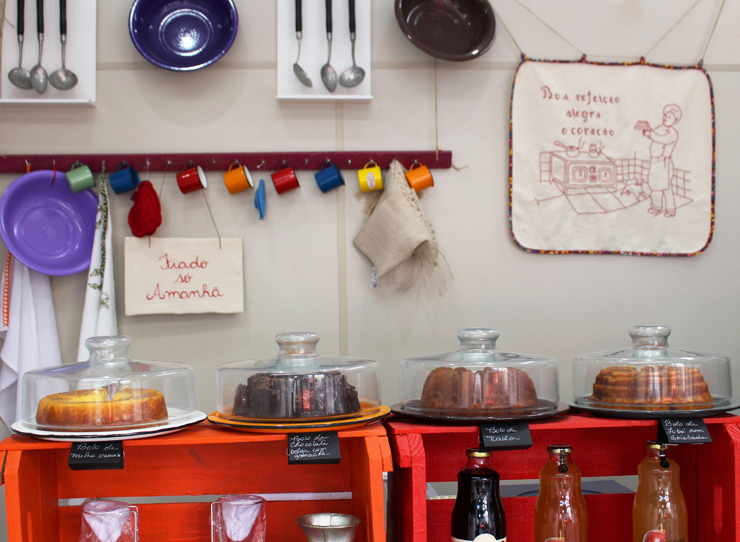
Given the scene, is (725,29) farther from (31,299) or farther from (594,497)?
(31,299)

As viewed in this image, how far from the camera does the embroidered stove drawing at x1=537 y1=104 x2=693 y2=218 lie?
7.26ft

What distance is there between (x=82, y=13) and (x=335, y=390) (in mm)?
1669

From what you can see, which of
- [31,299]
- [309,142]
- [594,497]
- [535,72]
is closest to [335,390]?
[594,497]

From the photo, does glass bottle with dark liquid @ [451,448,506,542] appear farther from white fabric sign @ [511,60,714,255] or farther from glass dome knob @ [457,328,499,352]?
white fabric sign @ [511,60,714,255]

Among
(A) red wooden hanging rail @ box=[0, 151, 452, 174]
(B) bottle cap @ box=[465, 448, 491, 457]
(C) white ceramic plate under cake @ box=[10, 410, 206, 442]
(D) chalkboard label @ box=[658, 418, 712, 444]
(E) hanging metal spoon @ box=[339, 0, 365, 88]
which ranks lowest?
(B) bottle cap @ box=[465, 448, 491, 457]

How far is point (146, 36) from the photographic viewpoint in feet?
6.95

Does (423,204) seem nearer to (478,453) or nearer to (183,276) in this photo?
(183,276)

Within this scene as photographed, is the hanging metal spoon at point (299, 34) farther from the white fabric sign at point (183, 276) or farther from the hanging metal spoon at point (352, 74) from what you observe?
the white fabric sign at point (183, 276)

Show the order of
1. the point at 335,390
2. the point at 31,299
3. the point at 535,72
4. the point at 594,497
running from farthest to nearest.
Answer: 1. the point at 535,72
2. the point at 31,299
3. the point at 594,497
4. the point at 335,390

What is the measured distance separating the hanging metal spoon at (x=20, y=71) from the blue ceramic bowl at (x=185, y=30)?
368mm

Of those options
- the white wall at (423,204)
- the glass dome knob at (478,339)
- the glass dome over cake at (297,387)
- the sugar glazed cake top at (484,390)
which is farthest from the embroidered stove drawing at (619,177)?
the glass dome over cake at (297,387)

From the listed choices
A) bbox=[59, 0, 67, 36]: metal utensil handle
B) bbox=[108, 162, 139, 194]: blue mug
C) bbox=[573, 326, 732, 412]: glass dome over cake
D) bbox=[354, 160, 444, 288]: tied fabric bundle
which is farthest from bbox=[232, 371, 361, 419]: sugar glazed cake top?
bbox=[59, 0, 67, 36]: metal utensil handle

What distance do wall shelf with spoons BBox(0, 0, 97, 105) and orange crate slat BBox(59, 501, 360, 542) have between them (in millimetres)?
1353

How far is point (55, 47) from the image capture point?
2125mm
